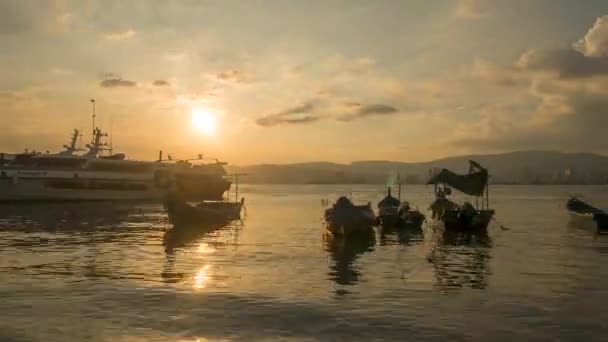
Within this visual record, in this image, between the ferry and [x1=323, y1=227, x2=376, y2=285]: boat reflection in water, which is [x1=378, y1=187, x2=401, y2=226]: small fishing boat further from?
the ferry

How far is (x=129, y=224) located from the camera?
48.1m

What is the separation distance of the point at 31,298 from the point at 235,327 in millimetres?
7756

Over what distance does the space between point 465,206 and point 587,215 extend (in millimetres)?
16302

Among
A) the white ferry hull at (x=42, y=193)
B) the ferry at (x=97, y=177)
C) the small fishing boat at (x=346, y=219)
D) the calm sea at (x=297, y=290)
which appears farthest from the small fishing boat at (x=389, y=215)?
the white ferry hull at (x=42, y=193)

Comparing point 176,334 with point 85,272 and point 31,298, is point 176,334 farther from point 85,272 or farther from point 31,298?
point 85,272

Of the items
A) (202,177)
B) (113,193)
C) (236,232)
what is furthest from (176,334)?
(202,177)

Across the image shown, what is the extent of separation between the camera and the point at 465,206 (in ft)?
148

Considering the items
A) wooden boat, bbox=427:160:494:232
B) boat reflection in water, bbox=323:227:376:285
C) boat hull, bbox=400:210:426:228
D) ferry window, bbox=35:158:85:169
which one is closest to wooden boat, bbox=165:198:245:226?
boat reflection in water, bbox=323:227:376:285

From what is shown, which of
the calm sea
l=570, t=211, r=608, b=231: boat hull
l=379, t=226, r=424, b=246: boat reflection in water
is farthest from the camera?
l=570, t=211, r=608, b=231: boat hull

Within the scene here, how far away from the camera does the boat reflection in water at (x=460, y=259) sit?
21381 millimetres

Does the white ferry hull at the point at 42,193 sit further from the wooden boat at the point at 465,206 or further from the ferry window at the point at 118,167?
the wooden boat at the point at 465,206

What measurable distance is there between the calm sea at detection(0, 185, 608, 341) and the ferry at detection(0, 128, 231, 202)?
45964 mm

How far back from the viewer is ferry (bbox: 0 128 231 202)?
78.1m

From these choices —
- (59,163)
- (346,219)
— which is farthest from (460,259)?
(59,163)
